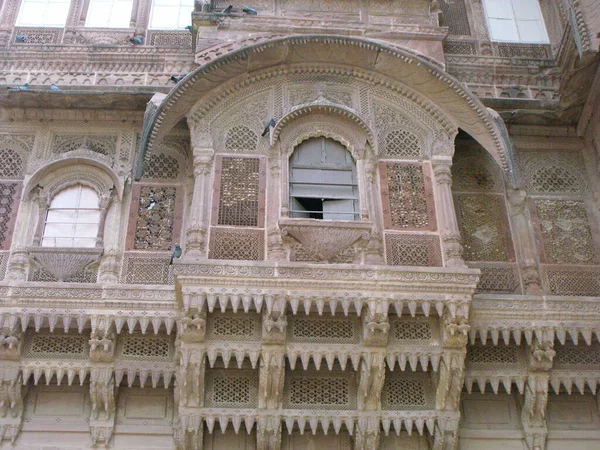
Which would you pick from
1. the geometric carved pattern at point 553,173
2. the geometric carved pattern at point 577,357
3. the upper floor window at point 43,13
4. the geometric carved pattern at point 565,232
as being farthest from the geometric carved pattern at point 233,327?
the upper floor window at point 43,13

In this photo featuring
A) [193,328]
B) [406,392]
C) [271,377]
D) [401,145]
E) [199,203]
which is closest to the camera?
[193,328]

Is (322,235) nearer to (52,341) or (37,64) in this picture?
(52,341)

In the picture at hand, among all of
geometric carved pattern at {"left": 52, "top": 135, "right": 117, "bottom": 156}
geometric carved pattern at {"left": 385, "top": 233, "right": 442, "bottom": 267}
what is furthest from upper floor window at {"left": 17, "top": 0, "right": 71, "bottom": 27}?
geometric carved pattern at {"left": 385, "top": 233, "right": 442, "bottom": 267}

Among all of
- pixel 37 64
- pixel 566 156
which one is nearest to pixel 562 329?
pixel 566 156

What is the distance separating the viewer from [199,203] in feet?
24.5

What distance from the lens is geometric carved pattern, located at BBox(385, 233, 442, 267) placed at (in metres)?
7.36

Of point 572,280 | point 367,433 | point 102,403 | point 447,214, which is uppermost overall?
point 447,214

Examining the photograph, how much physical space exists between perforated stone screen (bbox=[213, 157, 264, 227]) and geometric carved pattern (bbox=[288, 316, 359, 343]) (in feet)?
3.48

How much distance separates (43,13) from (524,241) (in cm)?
661

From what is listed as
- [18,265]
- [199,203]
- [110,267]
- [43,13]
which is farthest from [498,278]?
[43,13]

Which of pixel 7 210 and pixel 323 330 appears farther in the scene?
pixel 7 210

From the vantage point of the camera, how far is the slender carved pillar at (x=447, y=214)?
24.1ft

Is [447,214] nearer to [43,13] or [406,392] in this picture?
[406,392]

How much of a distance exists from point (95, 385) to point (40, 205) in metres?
2.11
